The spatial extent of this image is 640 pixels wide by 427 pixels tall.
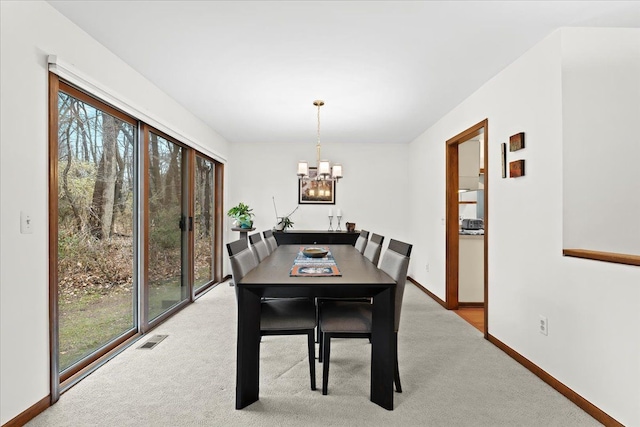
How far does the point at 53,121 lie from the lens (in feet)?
6.88

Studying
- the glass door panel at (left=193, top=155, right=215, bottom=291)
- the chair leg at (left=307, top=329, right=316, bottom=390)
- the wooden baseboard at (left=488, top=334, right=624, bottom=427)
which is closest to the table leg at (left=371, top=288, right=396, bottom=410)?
the chair leg at (left=307, top=329, right=316, bottom=390)

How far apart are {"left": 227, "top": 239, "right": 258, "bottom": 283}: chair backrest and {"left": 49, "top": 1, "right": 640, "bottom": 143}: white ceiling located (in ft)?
4.75

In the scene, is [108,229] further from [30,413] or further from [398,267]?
[398,267]

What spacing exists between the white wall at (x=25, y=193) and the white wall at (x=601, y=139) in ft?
10.6

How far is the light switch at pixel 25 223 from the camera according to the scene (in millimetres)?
1871

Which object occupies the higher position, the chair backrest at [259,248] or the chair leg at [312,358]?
the chair backrest at [259,248]

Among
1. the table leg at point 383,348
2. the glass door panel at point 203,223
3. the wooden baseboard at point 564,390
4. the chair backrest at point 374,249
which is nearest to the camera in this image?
the wooden baseboard at point 564,390

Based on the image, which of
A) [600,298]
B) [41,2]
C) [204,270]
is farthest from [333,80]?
[204,270]

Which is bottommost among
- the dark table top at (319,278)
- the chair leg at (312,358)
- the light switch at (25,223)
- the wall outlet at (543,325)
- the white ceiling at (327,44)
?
the chair leg at (312,358)

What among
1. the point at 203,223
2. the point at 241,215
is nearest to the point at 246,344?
the point at 203,223

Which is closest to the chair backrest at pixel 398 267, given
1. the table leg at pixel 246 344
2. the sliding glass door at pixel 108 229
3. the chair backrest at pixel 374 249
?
the chair backrest at pixel 374 249

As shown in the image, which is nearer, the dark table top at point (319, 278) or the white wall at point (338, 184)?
the dark table top at point (319, 278)

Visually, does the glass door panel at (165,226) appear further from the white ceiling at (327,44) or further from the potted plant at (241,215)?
the potted plant at (241,215)

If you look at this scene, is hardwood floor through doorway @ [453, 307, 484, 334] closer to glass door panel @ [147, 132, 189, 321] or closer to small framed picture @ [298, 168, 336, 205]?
small framed picture @ [298, 168, 336, 205]
